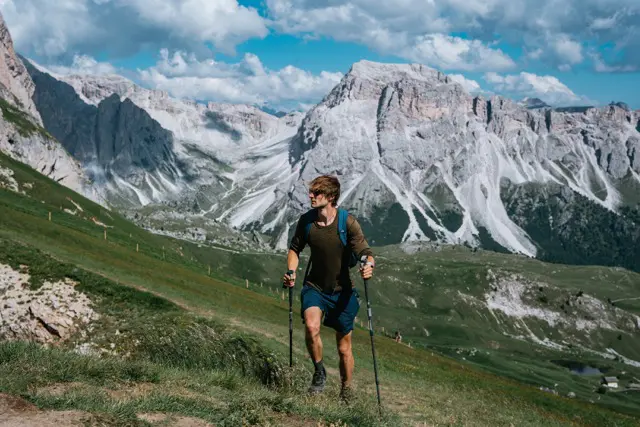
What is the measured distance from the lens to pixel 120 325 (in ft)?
76.9

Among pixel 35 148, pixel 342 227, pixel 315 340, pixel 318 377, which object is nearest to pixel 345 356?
pixel 318 377

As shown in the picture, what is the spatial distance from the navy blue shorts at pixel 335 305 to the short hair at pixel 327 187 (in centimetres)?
243

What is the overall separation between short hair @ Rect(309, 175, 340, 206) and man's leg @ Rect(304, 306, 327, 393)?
115 inches

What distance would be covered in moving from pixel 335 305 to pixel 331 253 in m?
1.45

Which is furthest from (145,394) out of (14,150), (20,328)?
(14,150)

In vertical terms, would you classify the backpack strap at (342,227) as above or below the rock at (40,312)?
above

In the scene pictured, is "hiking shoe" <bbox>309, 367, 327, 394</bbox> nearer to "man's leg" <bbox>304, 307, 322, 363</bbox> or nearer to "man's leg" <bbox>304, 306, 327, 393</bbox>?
"man's leg" <bbox>304, 306, 327, 393</bbox>

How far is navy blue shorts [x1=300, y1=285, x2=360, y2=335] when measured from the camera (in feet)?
49.3

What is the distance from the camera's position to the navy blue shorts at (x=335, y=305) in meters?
15.0

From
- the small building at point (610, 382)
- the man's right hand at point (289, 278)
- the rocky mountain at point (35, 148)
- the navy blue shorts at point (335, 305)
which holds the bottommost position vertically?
the small building at point (610, 382)

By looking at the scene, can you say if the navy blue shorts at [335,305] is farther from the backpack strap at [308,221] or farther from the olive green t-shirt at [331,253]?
the backpack strap at [308,221]

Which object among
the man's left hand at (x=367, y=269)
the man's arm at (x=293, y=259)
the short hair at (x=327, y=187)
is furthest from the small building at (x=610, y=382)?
the short hair at (x=327, y=187)

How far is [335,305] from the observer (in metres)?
15.3

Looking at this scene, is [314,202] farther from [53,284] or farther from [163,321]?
[53,284]
